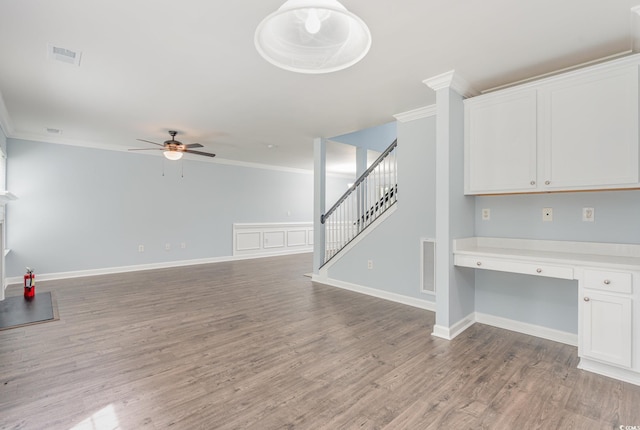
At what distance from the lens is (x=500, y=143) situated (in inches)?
115

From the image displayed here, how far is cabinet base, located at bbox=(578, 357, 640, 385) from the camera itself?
7.11 feet

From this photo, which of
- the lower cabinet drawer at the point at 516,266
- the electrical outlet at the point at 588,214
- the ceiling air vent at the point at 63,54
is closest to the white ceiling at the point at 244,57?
the ceiling air vent at the point at 63,54

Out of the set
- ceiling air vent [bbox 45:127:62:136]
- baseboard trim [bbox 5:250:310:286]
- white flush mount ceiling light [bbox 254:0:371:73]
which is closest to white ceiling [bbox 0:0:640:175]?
ceiling air vent [bbox 45:127:62:136]

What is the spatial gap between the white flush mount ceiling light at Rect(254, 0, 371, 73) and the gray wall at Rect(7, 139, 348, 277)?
227 inches

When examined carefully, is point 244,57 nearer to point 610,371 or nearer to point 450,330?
point 450,330

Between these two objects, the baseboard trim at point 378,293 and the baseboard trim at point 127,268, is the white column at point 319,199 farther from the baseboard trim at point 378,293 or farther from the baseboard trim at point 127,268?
the baseboard trim at point 127,268

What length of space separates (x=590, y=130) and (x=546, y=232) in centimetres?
99

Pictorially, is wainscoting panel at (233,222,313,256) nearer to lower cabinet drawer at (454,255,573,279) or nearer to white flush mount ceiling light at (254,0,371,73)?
lower cabinet drawer at (454,255,573,279)

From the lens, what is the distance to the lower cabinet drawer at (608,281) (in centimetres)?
217

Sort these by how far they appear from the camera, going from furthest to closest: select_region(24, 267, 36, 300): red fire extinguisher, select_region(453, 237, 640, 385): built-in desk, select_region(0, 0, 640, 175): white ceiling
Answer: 1. select_region(24, 267, 36, 300): red fire extinguisher
2. select_region(453, 237, 640, 385): built-in desk
3. select_region(0, 0, 640, 175): white ceiling

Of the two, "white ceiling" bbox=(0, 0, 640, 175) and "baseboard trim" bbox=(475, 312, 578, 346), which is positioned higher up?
"white ceiling" bbox=(0, 0, 640, 175)

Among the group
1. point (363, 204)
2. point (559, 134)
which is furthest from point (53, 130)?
point (559, 134)

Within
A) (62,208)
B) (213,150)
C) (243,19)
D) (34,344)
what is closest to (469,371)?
(243,19)

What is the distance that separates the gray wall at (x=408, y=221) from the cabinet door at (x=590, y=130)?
1.25 metres
